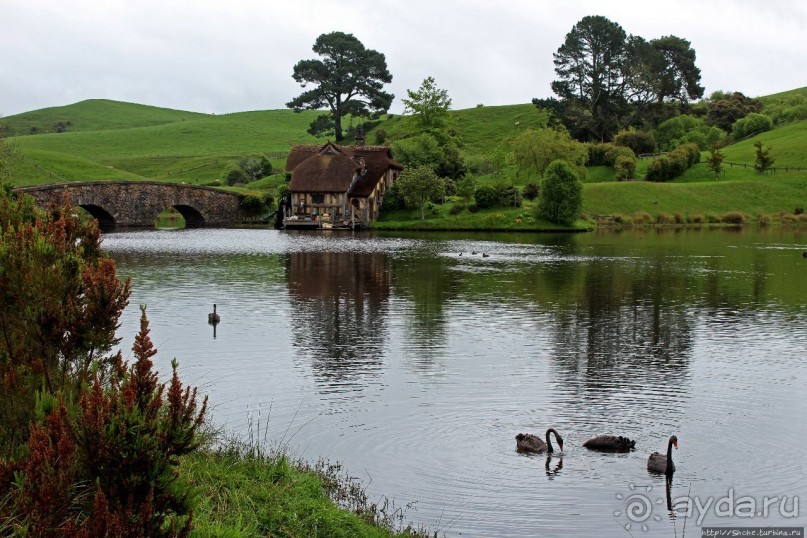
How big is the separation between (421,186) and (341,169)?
1103cm

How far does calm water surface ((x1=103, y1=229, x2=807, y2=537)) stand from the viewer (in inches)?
659

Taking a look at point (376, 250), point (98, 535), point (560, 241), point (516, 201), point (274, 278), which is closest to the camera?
point (98, 535)

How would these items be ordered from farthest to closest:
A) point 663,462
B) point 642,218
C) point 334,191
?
point 642,218 < point 334,191 < point 663,462

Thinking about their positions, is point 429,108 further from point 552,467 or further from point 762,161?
point 552,467

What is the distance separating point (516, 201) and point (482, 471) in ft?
286

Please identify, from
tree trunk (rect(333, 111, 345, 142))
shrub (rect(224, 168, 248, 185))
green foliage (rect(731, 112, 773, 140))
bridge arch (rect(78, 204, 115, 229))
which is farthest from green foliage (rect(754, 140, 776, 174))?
bridge arch (rect(78, 204, 115, 229))

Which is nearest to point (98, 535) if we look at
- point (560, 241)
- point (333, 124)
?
point (560, 241)

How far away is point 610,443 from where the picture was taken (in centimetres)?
1889

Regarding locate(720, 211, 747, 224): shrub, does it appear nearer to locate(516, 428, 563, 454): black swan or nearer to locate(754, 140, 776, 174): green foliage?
locate(754, 140, 776, 174): green foliage

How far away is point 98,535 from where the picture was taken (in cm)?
786

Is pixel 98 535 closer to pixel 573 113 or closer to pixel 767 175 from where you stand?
pixel 767 175

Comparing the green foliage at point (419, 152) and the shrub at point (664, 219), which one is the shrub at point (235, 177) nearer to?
the green foliage at point (419, 152)

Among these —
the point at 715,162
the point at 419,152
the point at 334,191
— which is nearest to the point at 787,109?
the point at 715,162

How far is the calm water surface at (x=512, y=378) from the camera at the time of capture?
1673 cm
